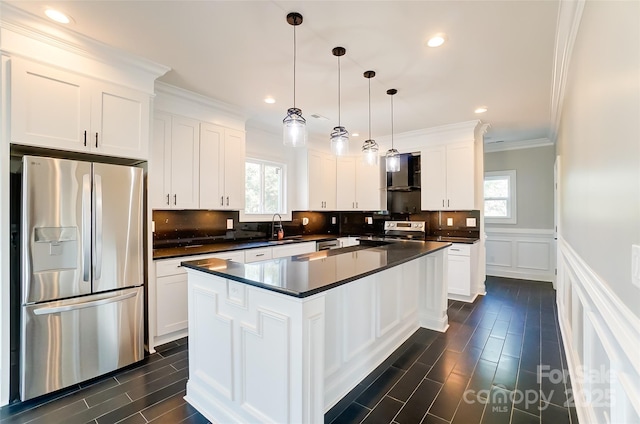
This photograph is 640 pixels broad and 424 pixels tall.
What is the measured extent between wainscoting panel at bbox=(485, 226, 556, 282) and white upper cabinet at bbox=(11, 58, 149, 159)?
6.23 meters

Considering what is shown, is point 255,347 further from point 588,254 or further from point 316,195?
point 316,195

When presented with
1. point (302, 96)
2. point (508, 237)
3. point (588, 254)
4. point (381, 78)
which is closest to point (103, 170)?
point (302, 96)

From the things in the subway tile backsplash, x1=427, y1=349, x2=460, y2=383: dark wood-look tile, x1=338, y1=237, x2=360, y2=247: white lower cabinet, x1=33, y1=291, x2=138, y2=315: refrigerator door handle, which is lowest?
x1=427, y1=349, x2=460, y2=383: dark wood-look tile

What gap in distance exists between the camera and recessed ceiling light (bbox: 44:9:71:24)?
2.01m

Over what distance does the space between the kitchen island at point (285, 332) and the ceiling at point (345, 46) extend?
1.70m

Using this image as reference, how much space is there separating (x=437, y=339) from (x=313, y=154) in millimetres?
3538

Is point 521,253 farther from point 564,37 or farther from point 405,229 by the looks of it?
point 564,37

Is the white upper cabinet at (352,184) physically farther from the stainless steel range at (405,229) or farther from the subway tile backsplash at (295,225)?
the stainless steel range at (405,229)

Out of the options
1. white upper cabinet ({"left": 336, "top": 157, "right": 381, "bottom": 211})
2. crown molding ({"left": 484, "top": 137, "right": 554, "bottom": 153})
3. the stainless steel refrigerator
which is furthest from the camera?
white upper cabinet ({"left": 336, "top": 157, "right": 381, "bottom": 211})

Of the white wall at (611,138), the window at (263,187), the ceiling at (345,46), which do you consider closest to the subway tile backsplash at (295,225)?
the window at (263,187)

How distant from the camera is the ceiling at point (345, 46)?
196 cm

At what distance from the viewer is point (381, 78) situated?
9.71 feet

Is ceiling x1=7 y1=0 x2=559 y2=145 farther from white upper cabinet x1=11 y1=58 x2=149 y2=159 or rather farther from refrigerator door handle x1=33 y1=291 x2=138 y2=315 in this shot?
refrigerator door handle x1=33 y1=291 x2=138 y2=315

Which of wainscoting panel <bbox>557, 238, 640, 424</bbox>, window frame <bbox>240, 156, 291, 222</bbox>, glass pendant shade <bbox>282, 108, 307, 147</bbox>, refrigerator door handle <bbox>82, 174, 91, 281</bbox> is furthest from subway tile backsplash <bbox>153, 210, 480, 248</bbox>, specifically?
wainscoting panel <bbox>557, 238, 640, 424</bbox>
